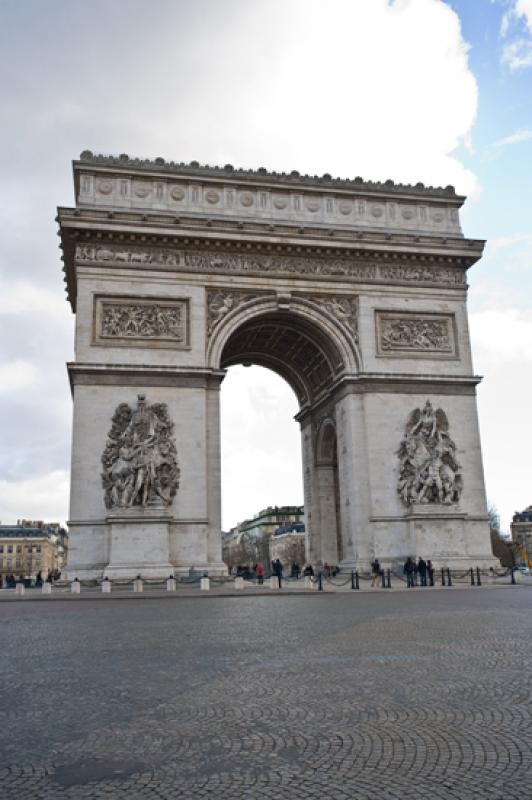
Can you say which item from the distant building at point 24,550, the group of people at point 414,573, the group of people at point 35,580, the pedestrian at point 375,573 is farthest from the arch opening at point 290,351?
the distant building at point 24,550

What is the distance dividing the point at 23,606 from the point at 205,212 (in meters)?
17.6

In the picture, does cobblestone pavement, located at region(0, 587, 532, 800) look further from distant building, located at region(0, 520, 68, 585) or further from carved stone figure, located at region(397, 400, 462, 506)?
distant building, located at region(0, 520, 68, 585)

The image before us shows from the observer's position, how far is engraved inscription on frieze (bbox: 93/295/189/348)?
28781mm

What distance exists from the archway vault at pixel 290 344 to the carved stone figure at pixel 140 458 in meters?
3.45

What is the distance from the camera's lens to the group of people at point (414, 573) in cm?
2591

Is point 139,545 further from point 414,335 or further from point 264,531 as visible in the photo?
point 264,531

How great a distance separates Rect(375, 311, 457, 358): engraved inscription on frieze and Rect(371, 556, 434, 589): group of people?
8780mm

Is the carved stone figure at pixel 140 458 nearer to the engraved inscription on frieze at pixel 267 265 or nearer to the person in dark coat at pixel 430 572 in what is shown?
the engraved inscription on frieze at pixel 267 265

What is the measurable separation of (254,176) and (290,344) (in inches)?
297

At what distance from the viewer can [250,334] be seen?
3419cm

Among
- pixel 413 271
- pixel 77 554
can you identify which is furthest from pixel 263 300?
pixel 77 554

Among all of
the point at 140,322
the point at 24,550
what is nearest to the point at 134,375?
the point at 140,322

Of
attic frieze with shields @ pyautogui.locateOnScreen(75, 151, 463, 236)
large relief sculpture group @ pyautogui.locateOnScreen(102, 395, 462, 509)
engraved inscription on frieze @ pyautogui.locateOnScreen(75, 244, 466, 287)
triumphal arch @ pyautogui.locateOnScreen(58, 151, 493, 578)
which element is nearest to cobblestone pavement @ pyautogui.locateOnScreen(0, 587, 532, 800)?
large relief sculpture group @ pyautogui.locateOnScreen(102, 395, 462, 509)

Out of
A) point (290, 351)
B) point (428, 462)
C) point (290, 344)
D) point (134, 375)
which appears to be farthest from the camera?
point (290, 351)
